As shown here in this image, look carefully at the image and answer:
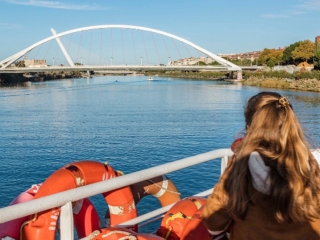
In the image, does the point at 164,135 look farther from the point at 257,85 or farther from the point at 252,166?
the point at 257,85

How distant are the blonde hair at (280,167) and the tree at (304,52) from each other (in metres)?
76.1

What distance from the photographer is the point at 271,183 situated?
1.43 meters

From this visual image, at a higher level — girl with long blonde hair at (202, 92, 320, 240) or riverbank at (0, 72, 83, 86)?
Result: girl with long blonde hair at (202, 92, 320, 240)

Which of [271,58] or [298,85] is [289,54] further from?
[298,85]

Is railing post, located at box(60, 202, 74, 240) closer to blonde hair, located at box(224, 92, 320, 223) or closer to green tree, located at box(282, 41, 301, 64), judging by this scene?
blonde hair, located at box(224, 92, 320, 223)

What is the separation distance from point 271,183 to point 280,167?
0.21 feet

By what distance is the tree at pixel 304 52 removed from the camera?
2891 inches

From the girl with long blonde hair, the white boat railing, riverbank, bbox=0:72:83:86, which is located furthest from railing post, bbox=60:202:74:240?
riverbank, bbox=0:72:83:86

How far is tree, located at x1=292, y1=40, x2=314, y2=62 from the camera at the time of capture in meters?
73.4

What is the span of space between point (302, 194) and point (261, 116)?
294 millimetres

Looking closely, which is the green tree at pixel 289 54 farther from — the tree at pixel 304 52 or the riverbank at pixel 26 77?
the riverbank at pixel 26 77

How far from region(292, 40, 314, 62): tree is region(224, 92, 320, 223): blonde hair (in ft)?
250

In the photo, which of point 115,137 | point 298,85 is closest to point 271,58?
point 298,85

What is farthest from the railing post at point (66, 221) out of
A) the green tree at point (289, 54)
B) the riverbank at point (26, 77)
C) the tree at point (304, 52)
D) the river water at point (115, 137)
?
the green tree at point (289, 54)
